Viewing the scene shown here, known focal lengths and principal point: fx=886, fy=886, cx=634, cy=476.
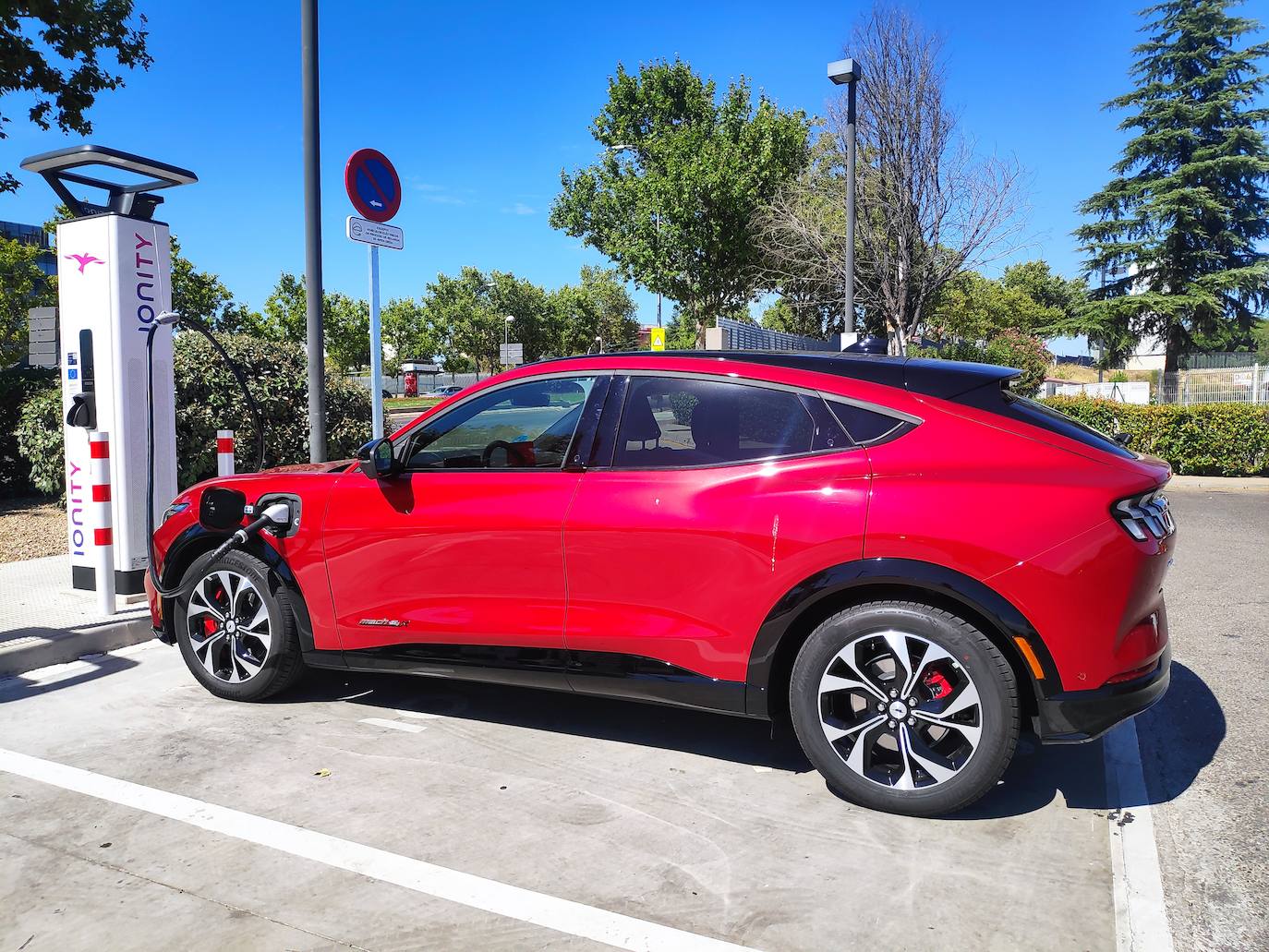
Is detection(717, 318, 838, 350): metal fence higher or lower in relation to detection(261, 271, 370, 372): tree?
lower

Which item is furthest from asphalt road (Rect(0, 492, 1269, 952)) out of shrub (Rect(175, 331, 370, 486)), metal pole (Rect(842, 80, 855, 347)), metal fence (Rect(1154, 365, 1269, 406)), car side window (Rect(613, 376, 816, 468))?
metal fence (Rect(1154, 365, 1269, 406))

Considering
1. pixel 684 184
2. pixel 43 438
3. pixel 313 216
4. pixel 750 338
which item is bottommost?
pixel 43 438

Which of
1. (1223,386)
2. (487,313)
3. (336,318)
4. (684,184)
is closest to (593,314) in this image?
(487,313)

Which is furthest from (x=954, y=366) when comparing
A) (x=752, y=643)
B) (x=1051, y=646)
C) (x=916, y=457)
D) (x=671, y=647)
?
(x=671, y=647)

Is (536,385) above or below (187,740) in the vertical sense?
above

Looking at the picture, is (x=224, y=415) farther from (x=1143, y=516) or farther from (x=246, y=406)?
(x=1143, y=516)

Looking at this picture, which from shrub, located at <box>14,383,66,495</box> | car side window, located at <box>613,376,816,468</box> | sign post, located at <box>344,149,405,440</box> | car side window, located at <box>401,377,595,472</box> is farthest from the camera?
shrub, located at <box>14,383,66,495</box>

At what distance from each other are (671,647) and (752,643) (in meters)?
0.33

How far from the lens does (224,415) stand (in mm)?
9016

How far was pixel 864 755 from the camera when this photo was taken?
3221mm

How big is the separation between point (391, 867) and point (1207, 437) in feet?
51.6

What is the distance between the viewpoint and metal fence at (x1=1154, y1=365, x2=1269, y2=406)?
1822 centimetres

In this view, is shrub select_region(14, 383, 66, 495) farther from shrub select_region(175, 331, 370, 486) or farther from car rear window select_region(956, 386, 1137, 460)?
car rear window select_region(956, 386, 1137, 460)

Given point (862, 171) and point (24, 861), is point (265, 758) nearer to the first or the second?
point (24, 861)
